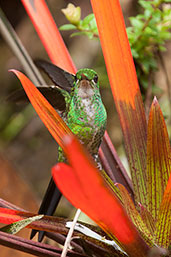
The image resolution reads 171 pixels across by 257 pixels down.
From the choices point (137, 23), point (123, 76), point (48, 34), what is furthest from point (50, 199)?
point (137, 23)

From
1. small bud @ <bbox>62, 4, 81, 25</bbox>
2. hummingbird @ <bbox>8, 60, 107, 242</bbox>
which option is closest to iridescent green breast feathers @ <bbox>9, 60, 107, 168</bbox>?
hummingbird @ <bbox>8, 60, 107, 242</bbox>

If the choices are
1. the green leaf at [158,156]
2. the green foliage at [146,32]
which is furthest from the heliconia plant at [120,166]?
the green foliage at [146,32]

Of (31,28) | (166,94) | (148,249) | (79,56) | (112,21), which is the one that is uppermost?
(31,28)

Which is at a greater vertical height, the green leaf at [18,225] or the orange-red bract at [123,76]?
the orange-red bract at [123,76]

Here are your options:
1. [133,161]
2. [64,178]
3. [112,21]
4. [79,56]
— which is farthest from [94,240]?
[79,56]

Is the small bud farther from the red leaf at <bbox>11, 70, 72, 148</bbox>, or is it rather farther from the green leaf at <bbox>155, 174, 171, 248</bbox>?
the green leaf at <bbox>155, 174, 171, 248</bbox>

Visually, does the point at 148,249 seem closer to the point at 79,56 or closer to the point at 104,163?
the point at 104,163

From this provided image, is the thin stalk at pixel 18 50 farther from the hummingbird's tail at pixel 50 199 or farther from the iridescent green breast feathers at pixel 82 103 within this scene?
the hummingbird's tail at pixel 50 199
